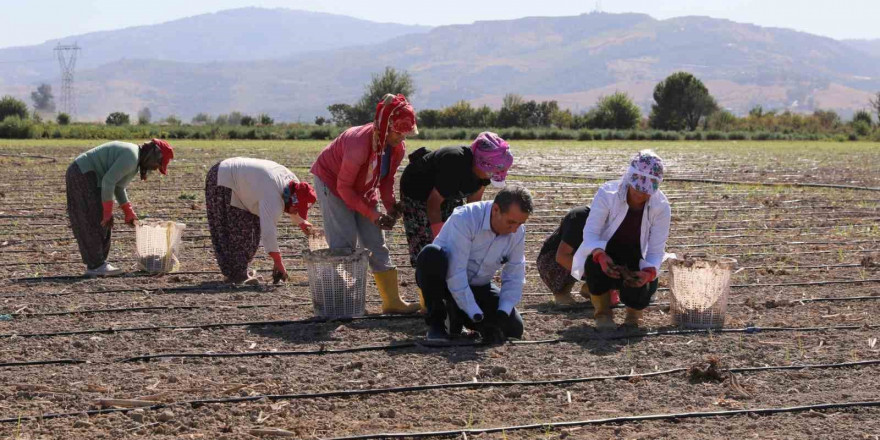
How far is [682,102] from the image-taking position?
65.3 metres

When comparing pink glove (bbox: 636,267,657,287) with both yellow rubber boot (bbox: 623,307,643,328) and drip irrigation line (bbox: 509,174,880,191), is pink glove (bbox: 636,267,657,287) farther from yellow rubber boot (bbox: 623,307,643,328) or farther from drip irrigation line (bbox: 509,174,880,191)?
drip irrigation line (bbox: 509,174,880,191)

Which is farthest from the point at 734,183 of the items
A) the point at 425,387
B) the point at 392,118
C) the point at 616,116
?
the point at 616,116

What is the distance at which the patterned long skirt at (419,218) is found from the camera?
19.4ft

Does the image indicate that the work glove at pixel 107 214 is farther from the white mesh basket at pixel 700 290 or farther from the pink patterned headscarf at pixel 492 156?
the white mesh basket at pixel 700 290

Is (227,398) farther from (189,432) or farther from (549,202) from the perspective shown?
(549,202)

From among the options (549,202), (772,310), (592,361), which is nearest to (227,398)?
(592,361)

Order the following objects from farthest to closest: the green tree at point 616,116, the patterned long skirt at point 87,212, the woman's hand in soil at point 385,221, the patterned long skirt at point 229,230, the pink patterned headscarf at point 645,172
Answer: the green tree at point 616,116 → the patterned long skirt at point 87,212 → the patterned long skirt at point 229,230 → the woman's hand in soil at point 385,221 → the pink patterned headscarf at point 645,172

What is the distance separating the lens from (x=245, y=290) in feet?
22.5

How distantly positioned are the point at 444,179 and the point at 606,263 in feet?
3.41

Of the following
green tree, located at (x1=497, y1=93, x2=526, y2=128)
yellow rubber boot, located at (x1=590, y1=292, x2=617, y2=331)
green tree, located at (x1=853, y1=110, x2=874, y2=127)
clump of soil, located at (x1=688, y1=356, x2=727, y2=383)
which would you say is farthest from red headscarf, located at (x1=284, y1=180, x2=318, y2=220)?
green tree, located at (x1=497, y1=93, x2=526, y2=128)

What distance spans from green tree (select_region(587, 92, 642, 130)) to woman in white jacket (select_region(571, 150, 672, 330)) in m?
50.6

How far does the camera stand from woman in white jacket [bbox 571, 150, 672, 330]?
5375mm

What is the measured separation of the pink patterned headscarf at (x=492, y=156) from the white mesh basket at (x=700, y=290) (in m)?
1.18

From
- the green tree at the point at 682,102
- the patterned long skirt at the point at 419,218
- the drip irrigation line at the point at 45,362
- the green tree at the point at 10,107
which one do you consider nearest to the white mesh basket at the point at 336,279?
the patterned long skirt at the point at 419,218
